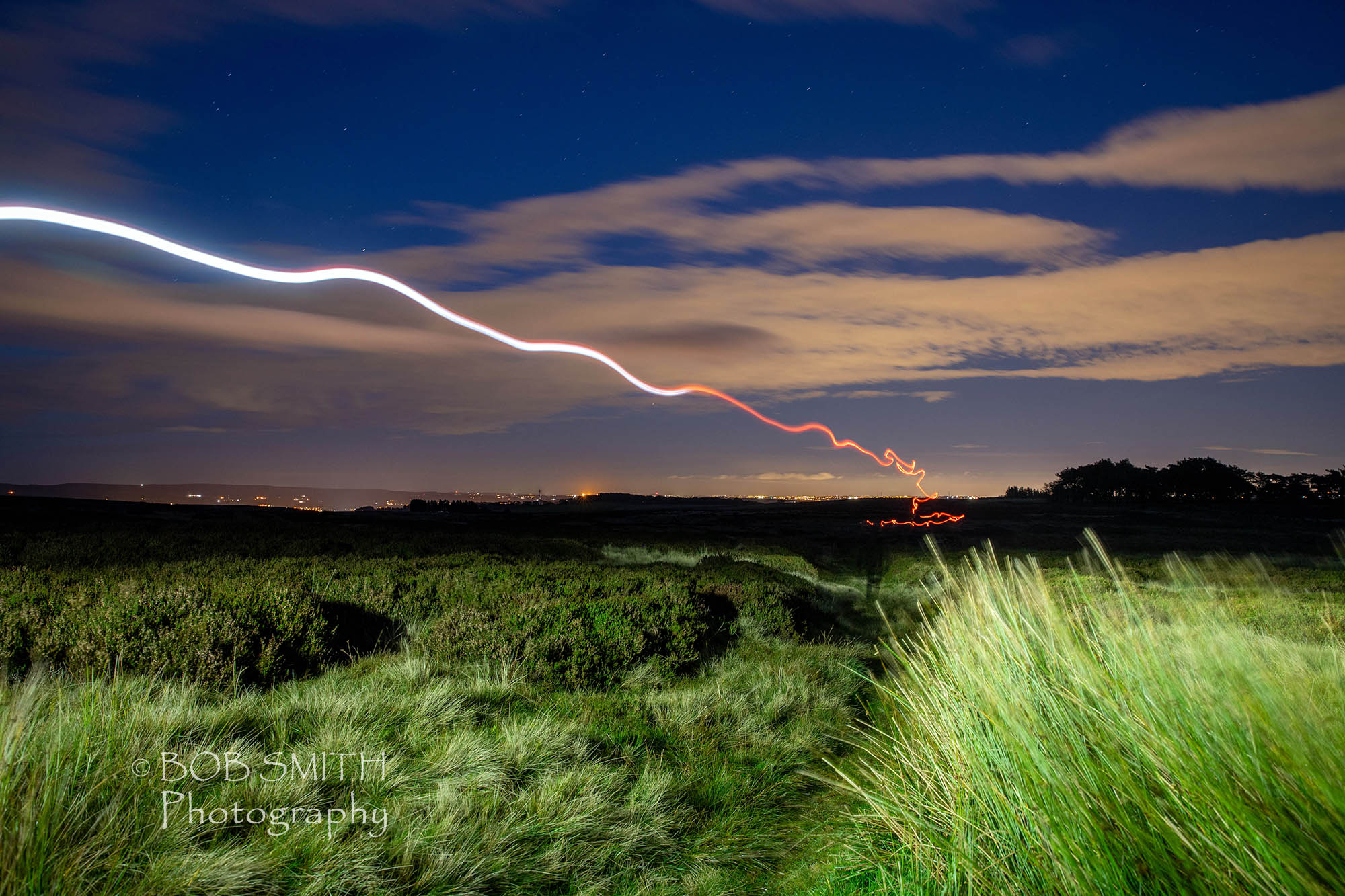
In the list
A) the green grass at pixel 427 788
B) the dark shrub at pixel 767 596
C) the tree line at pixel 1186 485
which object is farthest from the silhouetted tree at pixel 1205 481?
the green grass at pixel 427 788

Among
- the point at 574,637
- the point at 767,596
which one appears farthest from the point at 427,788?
the point at 767,596

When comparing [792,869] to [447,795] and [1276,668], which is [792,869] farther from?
[1276,668]

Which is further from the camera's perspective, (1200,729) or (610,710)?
(610,710)

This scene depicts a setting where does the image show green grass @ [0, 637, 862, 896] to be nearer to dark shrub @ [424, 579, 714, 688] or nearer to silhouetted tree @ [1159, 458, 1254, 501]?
dark shrub @ [424, 579, 714, 688]

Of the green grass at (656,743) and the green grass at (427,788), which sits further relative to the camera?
the green grass at (427,788)

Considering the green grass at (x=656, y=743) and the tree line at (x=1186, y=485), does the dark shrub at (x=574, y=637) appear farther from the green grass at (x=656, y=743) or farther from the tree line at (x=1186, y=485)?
the tree line at (x=1186, y=485)

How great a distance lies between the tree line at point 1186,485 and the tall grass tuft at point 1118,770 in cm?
8360

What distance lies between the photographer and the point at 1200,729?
231 cm

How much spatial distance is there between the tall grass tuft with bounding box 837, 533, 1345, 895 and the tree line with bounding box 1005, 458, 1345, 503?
83.6 metres

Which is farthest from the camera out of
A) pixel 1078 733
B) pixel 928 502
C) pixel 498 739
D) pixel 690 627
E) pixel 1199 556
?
pixel 928 502

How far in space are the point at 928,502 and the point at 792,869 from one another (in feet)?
298

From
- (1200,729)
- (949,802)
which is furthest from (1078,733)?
(949,802)

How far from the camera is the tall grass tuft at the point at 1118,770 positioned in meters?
1.95

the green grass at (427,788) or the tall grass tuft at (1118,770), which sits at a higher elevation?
the tall grass tuft at (1118,770)
